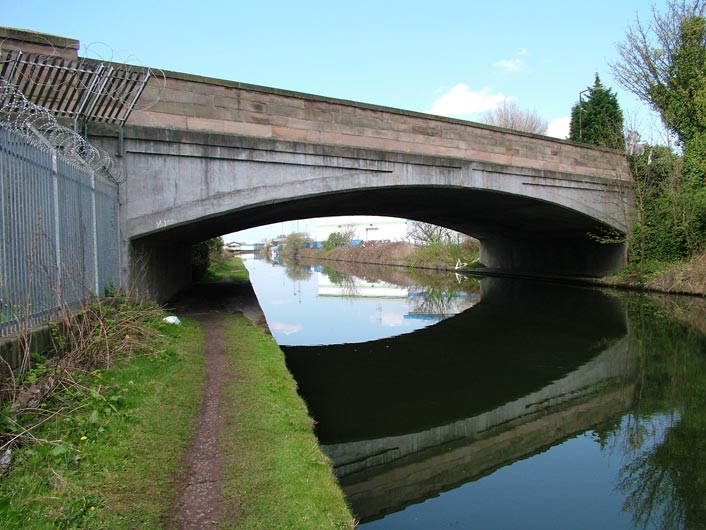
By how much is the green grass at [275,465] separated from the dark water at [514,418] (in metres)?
0.67

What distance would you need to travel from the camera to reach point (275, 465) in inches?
146

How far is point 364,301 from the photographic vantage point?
1928cm

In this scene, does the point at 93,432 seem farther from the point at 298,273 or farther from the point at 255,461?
the point at 298,273

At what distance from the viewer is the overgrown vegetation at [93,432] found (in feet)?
9.55

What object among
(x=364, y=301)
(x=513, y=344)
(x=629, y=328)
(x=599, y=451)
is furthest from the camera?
(x=364, y=301)

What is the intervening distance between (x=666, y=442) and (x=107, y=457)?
5.25 metres

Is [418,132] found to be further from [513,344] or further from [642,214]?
[642,214]

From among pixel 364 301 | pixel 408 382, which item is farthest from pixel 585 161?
pixel 408 382

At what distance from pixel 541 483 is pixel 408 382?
3.32 m

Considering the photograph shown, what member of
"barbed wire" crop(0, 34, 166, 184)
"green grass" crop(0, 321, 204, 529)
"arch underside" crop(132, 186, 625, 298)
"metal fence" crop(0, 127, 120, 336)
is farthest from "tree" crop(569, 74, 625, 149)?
"green grass" crop(0, 321, 204, 529)

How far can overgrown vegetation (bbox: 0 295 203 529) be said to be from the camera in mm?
2910

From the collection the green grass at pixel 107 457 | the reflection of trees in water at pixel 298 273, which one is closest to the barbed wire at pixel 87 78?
the green grass at pixel 107 457

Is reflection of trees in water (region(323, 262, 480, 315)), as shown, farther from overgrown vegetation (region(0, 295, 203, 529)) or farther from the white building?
the white building

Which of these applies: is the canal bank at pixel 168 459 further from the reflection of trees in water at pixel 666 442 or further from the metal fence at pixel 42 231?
the reflection of trees in water at pixel 666 442
